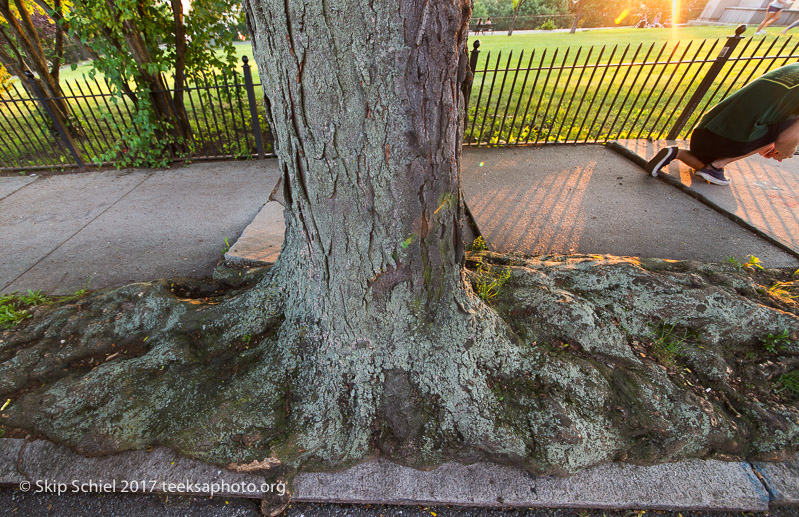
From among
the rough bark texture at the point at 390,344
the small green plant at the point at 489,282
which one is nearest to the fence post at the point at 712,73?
the rough bark texture at the point at 390,344

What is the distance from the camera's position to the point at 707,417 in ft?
5.60

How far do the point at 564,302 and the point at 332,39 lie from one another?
1731 millimetres

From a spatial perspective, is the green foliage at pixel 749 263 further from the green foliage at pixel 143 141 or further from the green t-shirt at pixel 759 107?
the green foliage at pixel 143 141

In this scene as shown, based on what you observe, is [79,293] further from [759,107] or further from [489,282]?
[759,107]

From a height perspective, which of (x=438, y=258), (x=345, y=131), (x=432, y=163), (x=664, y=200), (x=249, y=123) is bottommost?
(x=249, y=123)

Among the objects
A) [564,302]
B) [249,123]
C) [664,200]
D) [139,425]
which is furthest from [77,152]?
[664,200]

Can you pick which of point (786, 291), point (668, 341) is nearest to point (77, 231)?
point (668, 341)

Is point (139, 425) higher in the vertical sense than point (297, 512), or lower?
higher

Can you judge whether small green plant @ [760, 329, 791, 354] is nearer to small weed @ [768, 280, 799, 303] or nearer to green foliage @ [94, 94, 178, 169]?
small weed @ [768, 280, 799, 303]

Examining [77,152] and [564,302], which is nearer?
[564,302]

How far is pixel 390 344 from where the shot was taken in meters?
1.75

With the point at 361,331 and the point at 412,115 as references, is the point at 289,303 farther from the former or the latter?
the point at 412,115

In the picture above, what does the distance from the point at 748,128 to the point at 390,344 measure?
177 inches

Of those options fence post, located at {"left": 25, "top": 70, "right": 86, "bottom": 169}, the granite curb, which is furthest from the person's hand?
fence post, located at {"left": 25, "top": 70, "right": 86, "bottom": 169}
